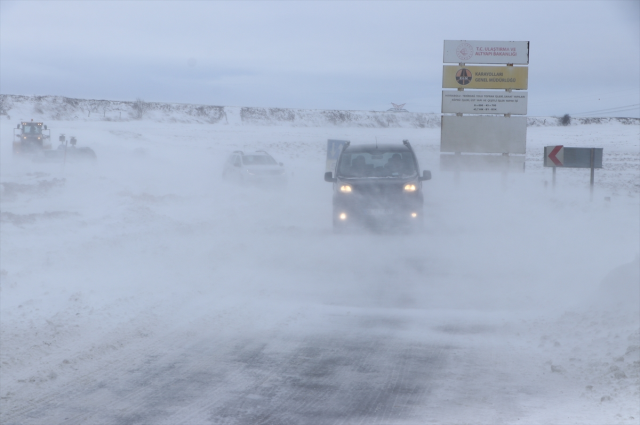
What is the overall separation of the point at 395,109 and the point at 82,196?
4088 inches

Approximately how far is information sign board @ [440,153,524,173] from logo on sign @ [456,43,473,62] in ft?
11.0

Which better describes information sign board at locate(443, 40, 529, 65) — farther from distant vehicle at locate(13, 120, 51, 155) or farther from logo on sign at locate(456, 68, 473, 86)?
distant vehicle at locate(13, 120, 51, 155)

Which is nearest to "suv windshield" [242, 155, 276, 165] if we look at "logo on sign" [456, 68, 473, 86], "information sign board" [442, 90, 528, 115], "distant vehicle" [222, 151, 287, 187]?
"distant vehicle" [222, 151, 287, 187]

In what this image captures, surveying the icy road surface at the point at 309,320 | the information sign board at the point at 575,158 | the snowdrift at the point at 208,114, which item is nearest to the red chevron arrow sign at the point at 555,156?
the information sign board at the point at 575,158

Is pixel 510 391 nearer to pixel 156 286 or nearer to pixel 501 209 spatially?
pixel 156 286

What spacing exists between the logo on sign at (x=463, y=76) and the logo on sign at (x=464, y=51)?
36cm

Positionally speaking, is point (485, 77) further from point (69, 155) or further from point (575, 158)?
point (69, 155)

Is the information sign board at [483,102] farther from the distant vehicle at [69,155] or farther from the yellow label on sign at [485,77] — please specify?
the distant vehicle at [69,155]

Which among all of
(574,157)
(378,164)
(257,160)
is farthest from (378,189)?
(257,160)

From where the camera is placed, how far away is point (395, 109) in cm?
11756

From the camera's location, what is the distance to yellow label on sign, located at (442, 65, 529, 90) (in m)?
20.2

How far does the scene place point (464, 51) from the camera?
20125mm

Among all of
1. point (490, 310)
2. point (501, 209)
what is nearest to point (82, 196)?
point (501, 209)

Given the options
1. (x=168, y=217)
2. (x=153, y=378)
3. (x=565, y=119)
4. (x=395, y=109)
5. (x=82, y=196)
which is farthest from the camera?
(x=395, y=109)
